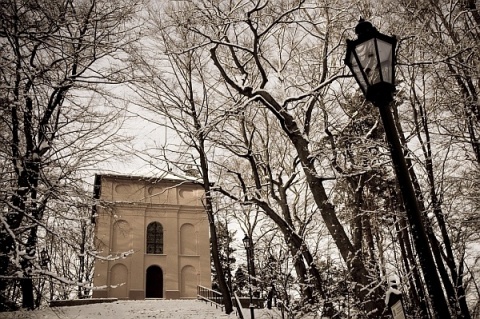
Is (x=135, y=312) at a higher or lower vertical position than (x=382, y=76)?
lower

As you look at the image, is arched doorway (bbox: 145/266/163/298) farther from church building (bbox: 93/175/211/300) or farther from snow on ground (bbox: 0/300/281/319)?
snow on ground (bbox: 0/300/281/319)

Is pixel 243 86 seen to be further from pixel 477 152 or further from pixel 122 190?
pixel 122 190

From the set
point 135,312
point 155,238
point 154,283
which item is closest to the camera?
point 135,312

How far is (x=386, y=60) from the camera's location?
3449mm

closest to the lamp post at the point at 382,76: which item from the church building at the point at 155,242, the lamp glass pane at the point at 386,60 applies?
the lamp glass pane at the point at 386,60

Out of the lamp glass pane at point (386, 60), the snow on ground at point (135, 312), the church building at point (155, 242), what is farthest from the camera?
the church building at point (155, 242)

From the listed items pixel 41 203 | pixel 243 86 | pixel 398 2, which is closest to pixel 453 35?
pixel 398 2

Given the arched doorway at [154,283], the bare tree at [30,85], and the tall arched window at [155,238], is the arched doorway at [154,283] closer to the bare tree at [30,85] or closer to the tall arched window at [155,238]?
the tall arched window at [155,238]

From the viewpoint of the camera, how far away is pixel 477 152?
888 centimetres

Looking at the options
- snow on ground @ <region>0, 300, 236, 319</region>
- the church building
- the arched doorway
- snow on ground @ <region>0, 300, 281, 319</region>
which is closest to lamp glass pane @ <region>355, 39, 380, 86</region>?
snow on ground @ <region>0, 300, 281, 319</region>

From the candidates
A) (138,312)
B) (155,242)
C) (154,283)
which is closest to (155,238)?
(155,242)

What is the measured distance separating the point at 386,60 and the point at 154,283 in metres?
27.9

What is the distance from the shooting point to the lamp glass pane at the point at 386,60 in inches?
135

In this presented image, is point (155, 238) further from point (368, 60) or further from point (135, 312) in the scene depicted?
point (368, 60)
